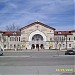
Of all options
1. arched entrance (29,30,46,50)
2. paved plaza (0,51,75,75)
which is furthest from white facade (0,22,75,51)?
paved plaza (0,51,75,75)

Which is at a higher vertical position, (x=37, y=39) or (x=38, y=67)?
(x=37, y=39)

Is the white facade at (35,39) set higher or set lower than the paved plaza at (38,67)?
higher

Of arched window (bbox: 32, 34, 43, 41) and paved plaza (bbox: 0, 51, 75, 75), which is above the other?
arched window (bbox: 32, 34, 43, 41)

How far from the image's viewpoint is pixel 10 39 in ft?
303

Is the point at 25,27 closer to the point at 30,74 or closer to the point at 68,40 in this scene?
the point at 68,40

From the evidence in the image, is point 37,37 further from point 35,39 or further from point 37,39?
point 35,39

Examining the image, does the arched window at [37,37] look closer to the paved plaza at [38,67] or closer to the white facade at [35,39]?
the white facade at [35,39]

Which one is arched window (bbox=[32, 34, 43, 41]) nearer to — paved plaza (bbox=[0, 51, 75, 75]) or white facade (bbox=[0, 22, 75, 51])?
white facade (bbox=[0, 22, 75, 51])

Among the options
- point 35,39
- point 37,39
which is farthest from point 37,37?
point 35,39

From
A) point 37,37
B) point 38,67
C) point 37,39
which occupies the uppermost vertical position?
point 37,37

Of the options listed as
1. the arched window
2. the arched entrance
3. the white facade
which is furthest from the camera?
the arched window

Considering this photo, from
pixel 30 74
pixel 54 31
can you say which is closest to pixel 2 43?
pixel 54 31

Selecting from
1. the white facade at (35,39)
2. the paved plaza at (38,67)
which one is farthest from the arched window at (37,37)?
the paved plaza at (38,67)

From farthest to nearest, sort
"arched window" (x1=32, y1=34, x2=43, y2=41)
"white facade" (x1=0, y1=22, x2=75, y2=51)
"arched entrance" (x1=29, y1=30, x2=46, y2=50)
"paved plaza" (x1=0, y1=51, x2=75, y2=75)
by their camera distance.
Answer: "arched window" (x1=32, y1=34, x2=43, y2=41) → "arched entrance" (x1=29, y1=30, x2=46, y2=50) → "white facade" (x1=0, y1=22, x2=75, y2=51) → "paved plaza" (x1=0, y1=51, x2=75, y2=75)
